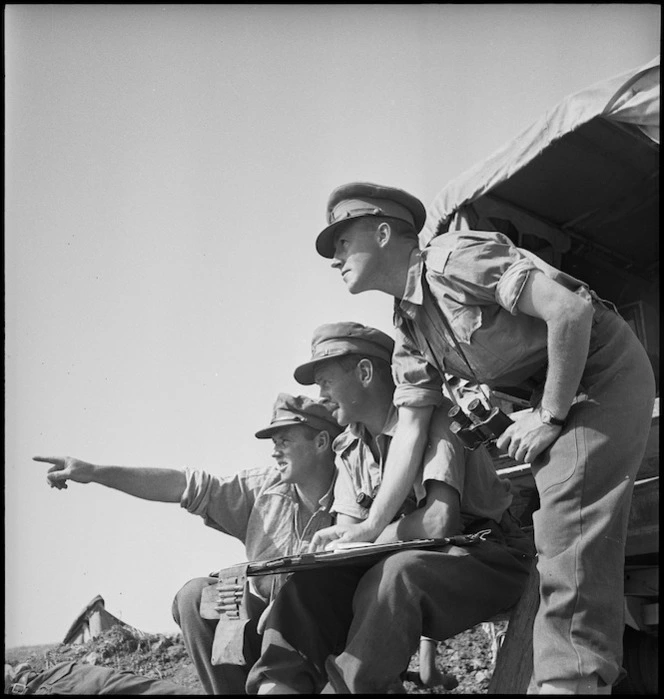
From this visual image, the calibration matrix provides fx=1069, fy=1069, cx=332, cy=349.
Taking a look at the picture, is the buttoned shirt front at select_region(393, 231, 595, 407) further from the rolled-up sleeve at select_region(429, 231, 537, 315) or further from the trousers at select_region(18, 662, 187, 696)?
the trousers at select_region(18, 662, 187, 696)

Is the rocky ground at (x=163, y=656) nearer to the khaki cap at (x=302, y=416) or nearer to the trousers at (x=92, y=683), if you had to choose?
the trousers at (x=92, y=683)

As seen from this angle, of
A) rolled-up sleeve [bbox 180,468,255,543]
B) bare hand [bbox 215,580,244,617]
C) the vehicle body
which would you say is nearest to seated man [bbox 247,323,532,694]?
bare hand [bbox 215,580,244,617]

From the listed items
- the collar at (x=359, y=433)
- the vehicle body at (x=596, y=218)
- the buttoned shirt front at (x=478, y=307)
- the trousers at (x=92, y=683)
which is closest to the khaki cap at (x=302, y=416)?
the collar at (x=359, y=433)

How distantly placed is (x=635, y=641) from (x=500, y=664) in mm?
1757

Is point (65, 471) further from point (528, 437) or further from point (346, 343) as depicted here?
point (528, 437)

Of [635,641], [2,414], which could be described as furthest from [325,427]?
[635,641]

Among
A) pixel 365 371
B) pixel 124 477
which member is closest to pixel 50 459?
pixel 124 477

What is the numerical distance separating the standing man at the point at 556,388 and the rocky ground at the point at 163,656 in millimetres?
1467

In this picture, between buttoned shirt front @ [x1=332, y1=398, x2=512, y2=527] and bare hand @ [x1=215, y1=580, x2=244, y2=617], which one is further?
buttoned shirt front @ [x1=332, y1=398, x2=512, y2=527]

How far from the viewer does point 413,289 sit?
363 cm

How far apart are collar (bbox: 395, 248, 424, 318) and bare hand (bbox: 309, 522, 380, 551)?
0.76 metres

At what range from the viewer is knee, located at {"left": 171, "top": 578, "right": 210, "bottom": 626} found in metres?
3.77

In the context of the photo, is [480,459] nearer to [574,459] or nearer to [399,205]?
[574,459]

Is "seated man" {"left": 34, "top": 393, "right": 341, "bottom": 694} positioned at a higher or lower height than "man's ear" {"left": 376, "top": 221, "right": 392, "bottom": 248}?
lower
